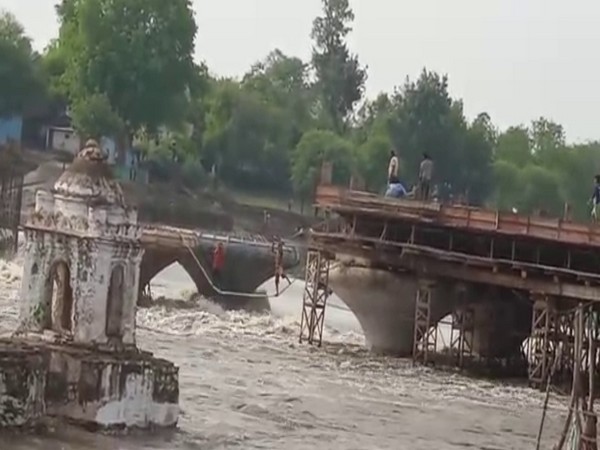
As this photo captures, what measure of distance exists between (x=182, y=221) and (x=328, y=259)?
105 ft

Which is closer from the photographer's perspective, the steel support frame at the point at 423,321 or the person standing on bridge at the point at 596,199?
the person standing on bridge at the point at 596,199

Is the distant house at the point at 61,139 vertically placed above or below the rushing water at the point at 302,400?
above

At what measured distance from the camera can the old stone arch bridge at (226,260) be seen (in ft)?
195

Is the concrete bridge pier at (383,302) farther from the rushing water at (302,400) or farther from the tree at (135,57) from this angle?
the tree at (135,57)

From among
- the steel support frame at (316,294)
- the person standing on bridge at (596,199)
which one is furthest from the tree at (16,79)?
the person standing on bridge at (596,199)

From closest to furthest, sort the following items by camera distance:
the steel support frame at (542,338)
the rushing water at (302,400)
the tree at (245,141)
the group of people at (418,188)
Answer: the rushing water at (302,400) → the steel support frame at (542,338) → the group of people at (418,188) → the tree at (245,141)

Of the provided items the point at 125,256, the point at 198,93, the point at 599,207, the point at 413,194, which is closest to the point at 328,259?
the point at 413,194

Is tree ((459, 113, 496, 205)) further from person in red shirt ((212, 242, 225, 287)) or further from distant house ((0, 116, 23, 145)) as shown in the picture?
person in red shirt ((212, 242, 225, 287))

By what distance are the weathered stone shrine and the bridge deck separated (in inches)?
636

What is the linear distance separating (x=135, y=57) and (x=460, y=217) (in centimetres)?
3921

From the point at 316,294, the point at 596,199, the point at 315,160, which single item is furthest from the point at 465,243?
the point at 315,160

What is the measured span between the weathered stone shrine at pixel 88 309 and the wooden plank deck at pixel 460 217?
1670 cm

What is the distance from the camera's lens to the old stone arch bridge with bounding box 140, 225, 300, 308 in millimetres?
59469

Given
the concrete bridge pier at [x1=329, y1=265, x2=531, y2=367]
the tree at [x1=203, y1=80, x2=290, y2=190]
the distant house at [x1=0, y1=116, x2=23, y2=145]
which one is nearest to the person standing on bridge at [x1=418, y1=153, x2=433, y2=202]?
the concrete bridge pier at [x1=329, y1=265, x2=531, y2=367]
